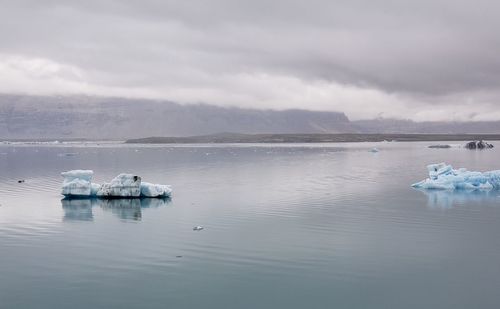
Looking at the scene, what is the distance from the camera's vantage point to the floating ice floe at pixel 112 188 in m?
29.0

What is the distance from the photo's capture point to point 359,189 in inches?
1324

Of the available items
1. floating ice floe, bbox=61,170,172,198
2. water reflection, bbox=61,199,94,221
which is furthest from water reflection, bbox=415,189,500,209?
water reflection, bbox=61,199,94,221

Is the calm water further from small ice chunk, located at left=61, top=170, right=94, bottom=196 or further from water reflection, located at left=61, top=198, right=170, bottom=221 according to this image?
small ice chunk, located at left=61, top=170, right=94, bottom=196

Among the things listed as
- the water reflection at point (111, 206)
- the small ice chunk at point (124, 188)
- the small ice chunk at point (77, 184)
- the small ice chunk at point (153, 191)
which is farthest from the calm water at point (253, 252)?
the small ice chunk at point (153, 191)

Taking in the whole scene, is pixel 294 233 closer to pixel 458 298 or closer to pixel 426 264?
pixel 426 264

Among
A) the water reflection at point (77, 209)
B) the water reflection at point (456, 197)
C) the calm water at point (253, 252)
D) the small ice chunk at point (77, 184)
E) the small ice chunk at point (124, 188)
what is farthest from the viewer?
the small ice chunk at point (77, 184)

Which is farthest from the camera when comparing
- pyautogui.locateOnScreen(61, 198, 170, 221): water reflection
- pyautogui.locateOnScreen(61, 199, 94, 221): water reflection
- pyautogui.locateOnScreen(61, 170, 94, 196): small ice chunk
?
pyautogui.locateOnScreen(61, 170, 94, 196): small ice chunk

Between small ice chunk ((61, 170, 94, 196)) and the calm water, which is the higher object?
small ice chunk ((61, 170, 94, 196))

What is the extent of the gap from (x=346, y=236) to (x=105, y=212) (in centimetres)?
1261

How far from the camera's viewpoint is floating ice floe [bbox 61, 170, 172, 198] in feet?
95.2

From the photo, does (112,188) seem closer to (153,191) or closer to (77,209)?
(153,191)

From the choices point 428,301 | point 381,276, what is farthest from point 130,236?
point 428,301

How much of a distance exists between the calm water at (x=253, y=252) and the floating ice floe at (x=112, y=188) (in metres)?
0.78

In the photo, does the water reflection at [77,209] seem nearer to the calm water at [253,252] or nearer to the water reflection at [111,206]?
the water reflection at [111,206]
